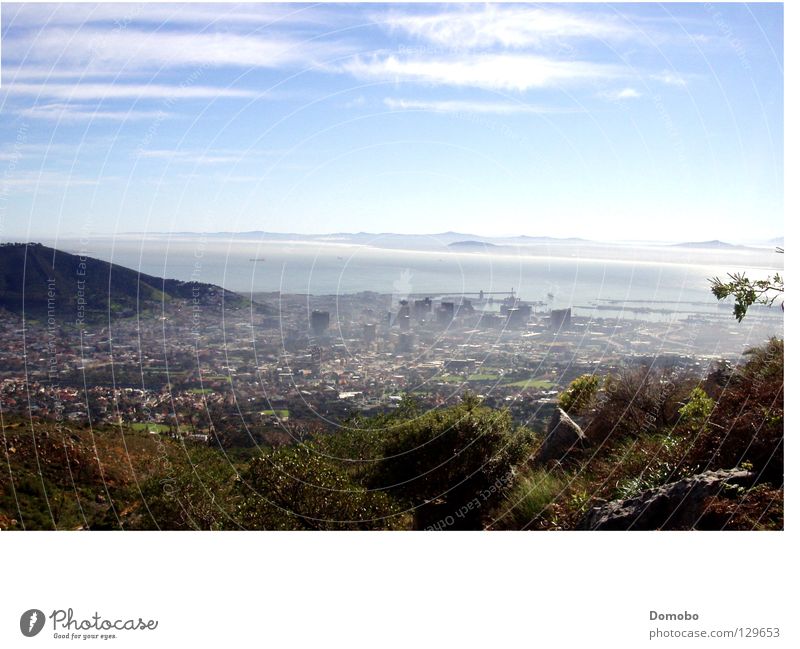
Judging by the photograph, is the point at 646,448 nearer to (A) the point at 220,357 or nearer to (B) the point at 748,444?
(B) the point at 748,444

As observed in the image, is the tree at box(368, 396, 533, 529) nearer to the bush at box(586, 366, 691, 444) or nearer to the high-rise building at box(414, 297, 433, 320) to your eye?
the bush at box(586, 366, 691, 444)

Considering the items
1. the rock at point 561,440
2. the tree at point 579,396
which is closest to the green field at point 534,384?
the tree at point 579,396

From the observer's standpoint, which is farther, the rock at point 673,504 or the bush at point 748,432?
the bush at point 748,432

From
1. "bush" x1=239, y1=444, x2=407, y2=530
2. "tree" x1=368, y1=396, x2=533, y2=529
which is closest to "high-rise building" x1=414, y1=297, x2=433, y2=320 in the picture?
"tree" x1=368, y1=396, x2=533, y2=529

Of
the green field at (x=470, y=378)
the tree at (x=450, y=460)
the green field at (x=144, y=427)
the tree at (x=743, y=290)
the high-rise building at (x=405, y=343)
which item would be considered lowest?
the tree at (x=450, y=460)

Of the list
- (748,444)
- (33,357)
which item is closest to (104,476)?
(33,357)

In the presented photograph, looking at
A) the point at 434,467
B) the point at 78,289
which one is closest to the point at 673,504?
the point at 434,467

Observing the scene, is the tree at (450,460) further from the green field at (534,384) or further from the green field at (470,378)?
the green field at (534,384)
